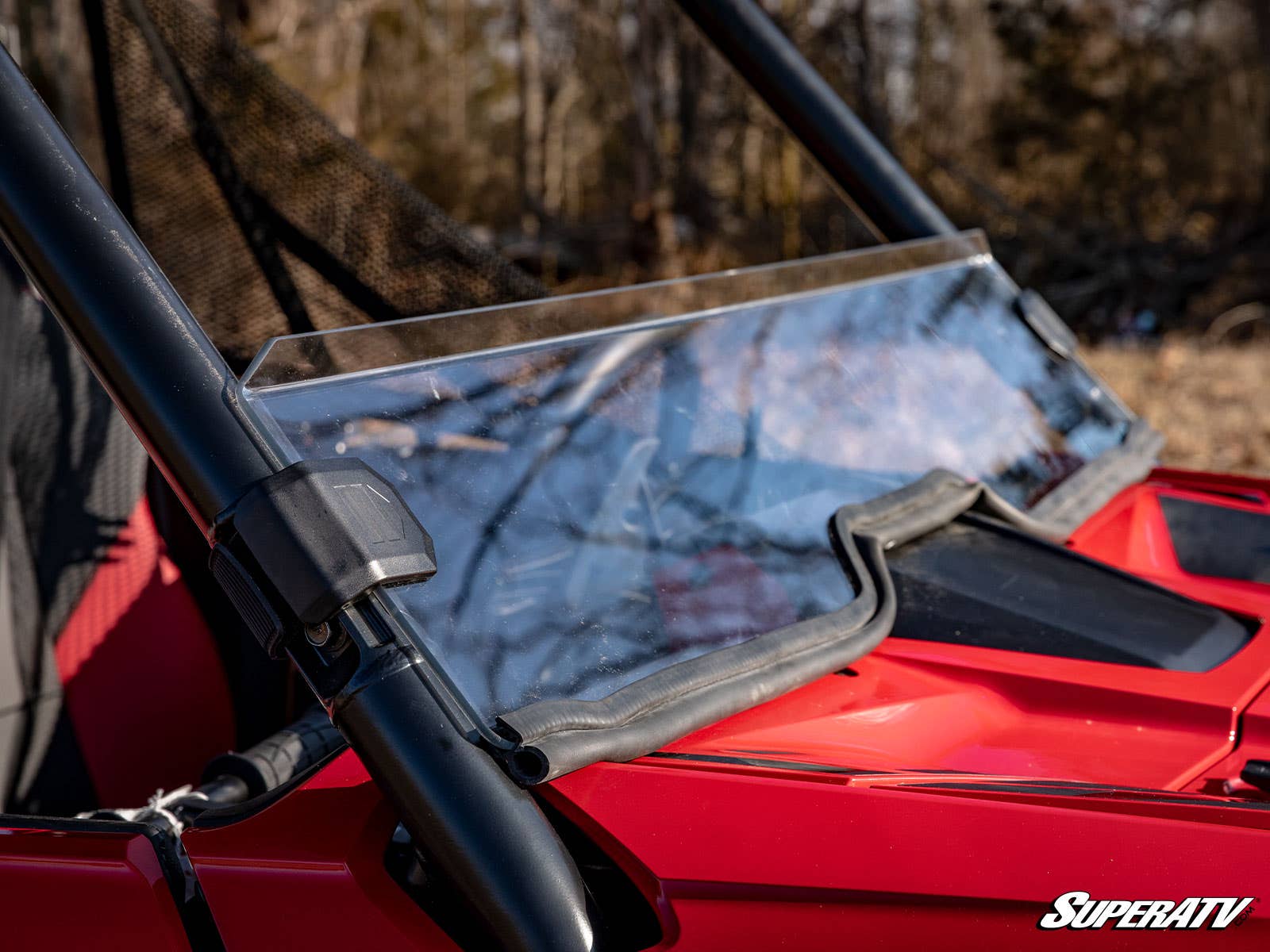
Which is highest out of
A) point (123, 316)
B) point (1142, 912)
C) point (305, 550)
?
point (123, 316)

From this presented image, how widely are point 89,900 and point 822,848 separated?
634 mm

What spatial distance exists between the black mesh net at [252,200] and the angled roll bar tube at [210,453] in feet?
3.81

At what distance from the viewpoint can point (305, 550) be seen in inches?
34.9

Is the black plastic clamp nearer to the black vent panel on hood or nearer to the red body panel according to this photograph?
the black vent panel on hood

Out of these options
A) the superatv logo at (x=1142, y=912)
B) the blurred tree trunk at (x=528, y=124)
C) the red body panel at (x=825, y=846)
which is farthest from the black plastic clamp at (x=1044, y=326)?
the blurred tree trunk at (x=528, y=124)

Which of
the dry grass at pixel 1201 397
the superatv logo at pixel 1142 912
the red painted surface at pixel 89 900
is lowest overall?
the dry grass at pixel 1201 397

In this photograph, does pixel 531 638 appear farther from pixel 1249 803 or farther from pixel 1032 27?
pixel 1032 27

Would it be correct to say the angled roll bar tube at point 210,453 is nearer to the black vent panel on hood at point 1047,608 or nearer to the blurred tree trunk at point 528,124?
the black vent panel on hood at point 1047,608

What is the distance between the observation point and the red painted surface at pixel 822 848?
906 mm

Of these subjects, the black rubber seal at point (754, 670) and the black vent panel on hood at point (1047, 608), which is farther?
the black vent panel on hood at point (1047, 608)

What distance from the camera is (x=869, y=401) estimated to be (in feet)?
5.17

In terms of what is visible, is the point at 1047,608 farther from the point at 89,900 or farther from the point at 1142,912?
the point at 89,900

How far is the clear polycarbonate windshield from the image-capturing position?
1.06 metres

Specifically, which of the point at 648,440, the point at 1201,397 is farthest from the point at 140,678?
the point at 1201,397
